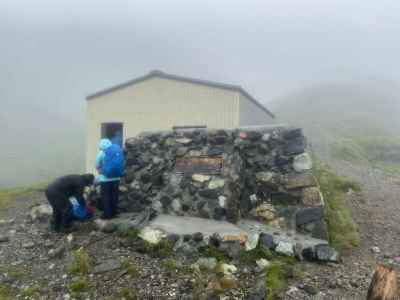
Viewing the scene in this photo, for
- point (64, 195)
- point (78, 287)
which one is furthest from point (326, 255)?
point (64, 195)

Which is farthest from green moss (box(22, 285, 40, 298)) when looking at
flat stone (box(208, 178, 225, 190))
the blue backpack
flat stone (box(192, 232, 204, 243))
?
flat stone (box(208, 178, 225, 190))

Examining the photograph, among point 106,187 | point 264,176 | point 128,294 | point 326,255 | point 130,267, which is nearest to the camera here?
point 128,294

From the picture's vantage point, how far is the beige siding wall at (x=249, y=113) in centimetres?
1669

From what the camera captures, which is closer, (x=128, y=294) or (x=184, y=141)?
(x=128, y=294)

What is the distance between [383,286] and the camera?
185 inches

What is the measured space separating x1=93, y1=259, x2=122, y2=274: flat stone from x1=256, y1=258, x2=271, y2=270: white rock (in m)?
2.34

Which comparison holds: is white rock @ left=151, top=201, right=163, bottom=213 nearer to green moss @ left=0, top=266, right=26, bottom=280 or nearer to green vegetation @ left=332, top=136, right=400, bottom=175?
green moss @ left=0, top=266, right=26, bottom=280

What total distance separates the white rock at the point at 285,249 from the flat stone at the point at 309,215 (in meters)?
1.32

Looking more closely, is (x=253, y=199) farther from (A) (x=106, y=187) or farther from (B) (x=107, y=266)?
(B) (x=107, y=266)

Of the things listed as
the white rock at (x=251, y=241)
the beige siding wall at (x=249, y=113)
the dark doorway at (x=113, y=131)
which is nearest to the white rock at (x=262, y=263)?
the white rock at (x=251, y=241)

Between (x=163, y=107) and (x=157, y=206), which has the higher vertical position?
(x=163, y=107)

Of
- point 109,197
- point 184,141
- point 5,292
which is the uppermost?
point 184,141

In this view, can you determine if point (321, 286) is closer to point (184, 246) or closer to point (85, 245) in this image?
point (184, 246)

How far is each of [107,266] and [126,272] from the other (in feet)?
1.42
